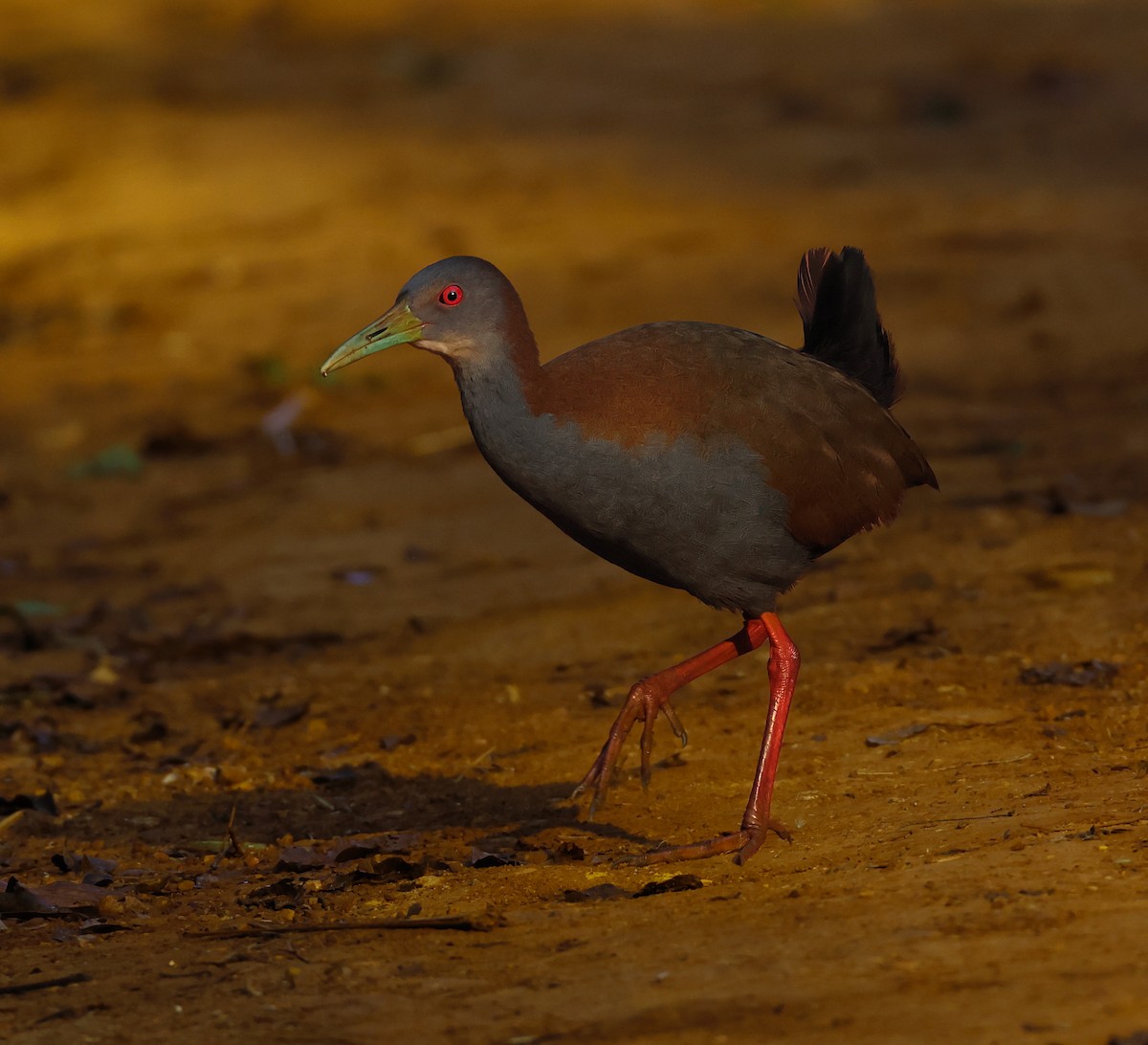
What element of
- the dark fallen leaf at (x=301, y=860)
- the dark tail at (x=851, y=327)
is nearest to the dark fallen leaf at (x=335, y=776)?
the dark fallen leaf at (x=301, y=860)

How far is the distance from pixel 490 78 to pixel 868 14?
4291 mm

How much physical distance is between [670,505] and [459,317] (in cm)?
76

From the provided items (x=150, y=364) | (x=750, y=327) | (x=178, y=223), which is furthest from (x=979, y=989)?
(x=178, y=223)

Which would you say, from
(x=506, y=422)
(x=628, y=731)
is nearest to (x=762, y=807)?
(x=628, y=731)

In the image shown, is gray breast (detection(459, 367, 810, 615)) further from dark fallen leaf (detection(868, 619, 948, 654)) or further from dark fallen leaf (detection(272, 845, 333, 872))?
dark fallen leaf (detection(868, 619, 948, 654))

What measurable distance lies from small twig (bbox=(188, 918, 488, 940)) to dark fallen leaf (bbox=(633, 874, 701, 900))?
46cm

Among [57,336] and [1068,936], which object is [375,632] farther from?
Result: [57,336]

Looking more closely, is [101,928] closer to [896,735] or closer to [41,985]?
[41,985]

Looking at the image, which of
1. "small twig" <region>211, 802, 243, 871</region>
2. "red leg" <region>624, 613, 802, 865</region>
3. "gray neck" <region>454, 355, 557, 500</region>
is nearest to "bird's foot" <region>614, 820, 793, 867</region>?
"red leg" <region>624, 613, 802, 865</region>

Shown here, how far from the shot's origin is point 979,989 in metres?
3.57

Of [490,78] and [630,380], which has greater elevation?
[490,78]

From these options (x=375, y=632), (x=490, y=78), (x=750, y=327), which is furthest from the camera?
(x=490, y=78)

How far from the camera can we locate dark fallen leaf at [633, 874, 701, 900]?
14.5ft

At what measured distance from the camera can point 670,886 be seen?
444 centimetres
